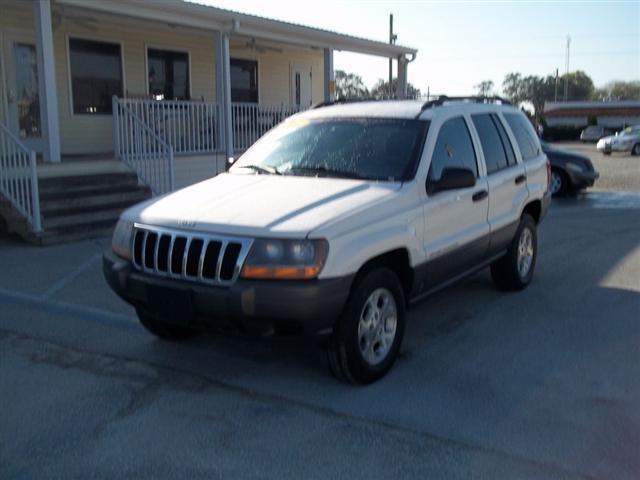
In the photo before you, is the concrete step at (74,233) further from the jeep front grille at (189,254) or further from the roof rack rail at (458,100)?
the roof rack rail at (458,100)

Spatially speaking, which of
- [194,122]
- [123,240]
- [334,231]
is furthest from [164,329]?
[194,122]

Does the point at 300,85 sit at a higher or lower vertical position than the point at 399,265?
higher

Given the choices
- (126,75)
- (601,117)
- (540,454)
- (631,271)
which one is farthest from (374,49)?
(601,117)

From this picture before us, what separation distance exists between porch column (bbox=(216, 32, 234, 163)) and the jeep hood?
869cm

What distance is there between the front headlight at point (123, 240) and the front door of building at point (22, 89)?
26.6ft

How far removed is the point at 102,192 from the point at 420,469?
27.2 feet

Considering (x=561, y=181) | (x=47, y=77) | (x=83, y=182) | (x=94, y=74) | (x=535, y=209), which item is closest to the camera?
(x=535, y=209)

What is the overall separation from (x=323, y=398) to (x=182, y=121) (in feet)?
32.0

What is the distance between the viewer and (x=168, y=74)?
15.3 m

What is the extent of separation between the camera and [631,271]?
25.9 ft

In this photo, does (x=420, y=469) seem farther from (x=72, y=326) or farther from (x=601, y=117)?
(x=601, y=117)

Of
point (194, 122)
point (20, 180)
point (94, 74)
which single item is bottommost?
point (20, 180)

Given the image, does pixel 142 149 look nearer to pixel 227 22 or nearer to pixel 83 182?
pixel 83 182

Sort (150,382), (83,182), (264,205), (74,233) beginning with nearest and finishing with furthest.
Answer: (264,205), (150,382), (74,233), (83,182)
